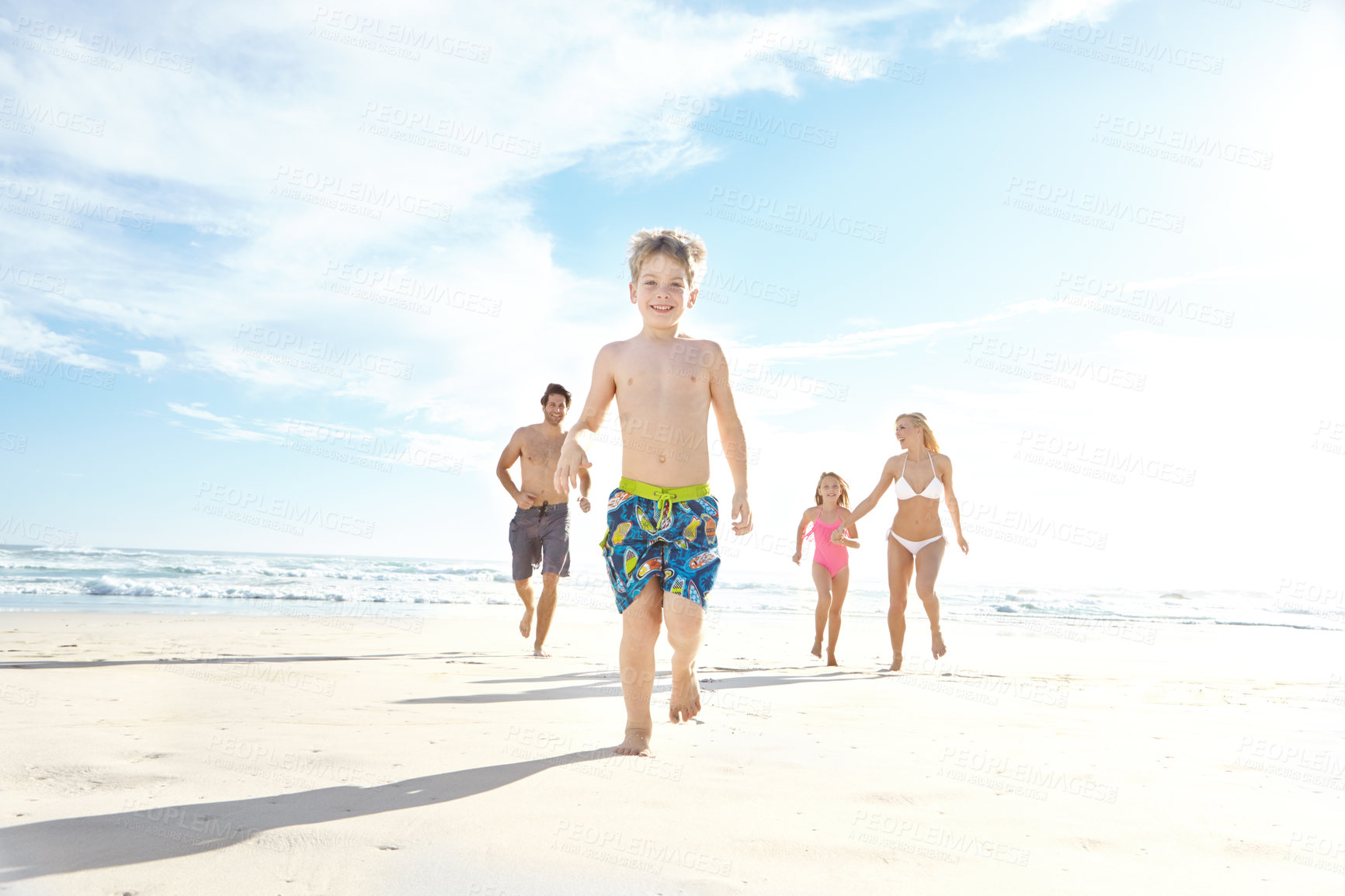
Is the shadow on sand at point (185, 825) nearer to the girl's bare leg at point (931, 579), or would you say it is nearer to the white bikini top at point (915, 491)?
the girl's bare leg at point (931, 579)

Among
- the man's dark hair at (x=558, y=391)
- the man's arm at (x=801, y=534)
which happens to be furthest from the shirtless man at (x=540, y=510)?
the man's arm at (x=801, y=534)

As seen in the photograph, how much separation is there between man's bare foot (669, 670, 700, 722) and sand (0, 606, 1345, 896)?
121mm

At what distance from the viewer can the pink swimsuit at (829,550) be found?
7875 millimetres

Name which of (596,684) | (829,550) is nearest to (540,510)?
(596,684)

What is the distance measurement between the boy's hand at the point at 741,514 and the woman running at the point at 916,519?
3.84 metres

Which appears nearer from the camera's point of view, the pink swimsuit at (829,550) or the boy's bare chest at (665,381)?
the boy's bare chest at (665,381)

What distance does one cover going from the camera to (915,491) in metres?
7.07

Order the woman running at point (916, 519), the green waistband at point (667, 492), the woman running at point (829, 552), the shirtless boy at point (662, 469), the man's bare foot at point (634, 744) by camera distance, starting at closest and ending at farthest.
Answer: the man's bare foot at point (634, 744) < the shirtless boy at point (662, 469) < the green waistband at point (667, 492) < the woman running at point (916, 519) < the woman running at point (829, 552)

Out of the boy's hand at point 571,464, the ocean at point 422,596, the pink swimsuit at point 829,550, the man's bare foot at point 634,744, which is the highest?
the boy's hand at point 571,464

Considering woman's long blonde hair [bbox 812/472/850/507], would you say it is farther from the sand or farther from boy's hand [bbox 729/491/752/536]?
boy's hand [bbox 729/491/752/536]

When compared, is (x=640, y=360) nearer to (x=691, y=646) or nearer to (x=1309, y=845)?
(x=691, y=646)

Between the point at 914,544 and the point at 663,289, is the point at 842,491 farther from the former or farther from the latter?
the point at 663,289

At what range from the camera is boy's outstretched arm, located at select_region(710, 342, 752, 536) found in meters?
3.52

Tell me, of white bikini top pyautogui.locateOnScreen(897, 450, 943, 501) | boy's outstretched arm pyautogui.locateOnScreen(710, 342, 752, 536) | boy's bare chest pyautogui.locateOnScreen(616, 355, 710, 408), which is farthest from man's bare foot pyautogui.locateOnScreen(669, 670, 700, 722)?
white bikini top pyautogui.locateOnScreen(897, 450, 943, 501)
